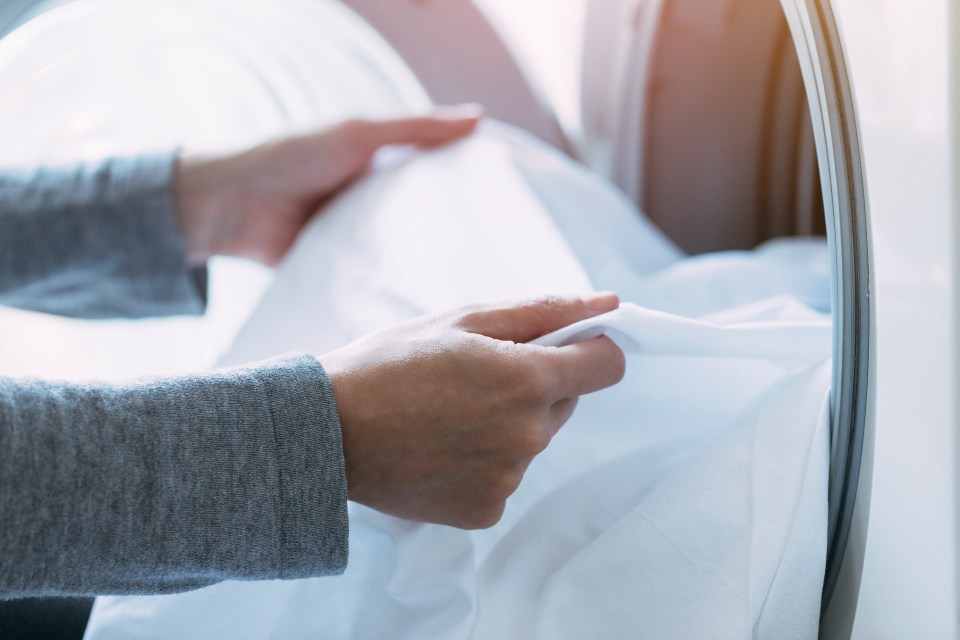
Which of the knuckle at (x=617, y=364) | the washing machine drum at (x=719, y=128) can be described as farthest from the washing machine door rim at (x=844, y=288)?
the washing machine drum at (x=719, y=128)

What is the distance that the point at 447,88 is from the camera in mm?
1121

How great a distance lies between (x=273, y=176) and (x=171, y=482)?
19.5 inches

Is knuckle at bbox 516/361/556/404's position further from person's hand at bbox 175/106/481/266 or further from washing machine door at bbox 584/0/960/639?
person's hand at bbox 175/106/481/266

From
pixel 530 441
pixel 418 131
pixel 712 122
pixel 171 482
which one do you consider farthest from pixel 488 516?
pixel 712 122

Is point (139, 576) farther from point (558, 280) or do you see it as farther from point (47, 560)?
point (558, 280)

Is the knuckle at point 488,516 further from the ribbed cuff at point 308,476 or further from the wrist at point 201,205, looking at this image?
the wrist at point 201,205

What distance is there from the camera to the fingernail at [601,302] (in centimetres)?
55

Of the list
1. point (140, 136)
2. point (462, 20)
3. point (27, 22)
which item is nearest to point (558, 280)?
point (27, 22)

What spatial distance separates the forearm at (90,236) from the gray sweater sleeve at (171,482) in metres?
0.41

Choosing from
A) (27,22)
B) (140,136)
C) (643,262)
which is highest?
(27,22)

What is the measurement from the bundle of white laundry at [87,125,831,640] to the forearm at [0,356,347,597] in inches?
3.2

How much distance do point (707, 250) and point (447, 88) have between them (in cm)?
41

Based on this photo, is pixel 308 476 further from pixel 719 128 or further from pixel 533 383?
pixel 719 128

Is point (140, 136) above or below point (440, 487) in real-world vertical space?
below
